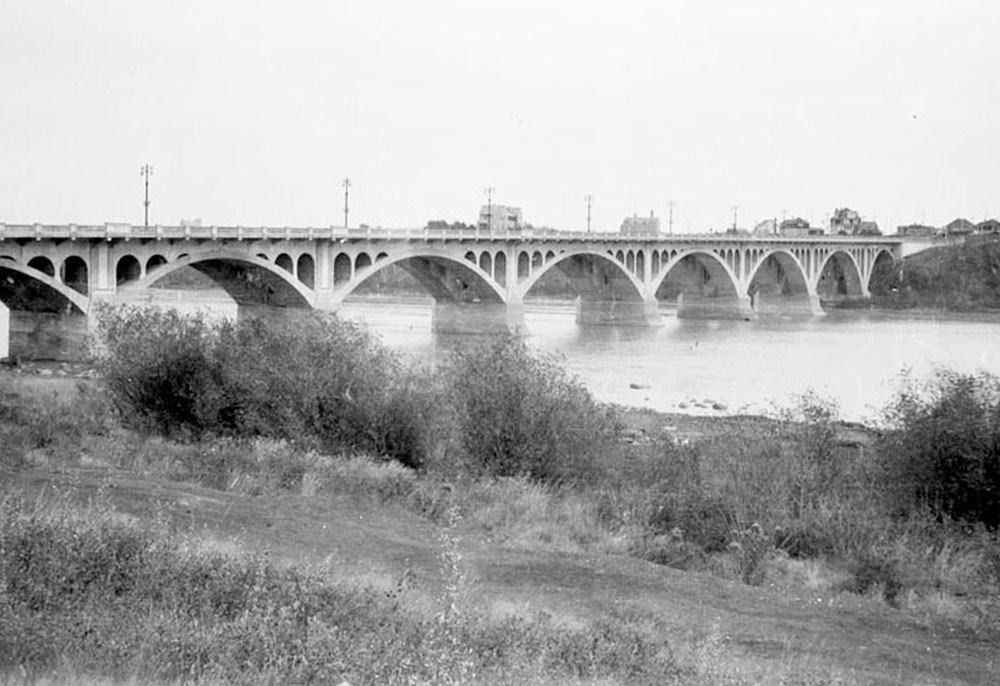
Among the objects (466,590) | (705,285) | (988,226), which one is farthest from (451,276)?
(988,226)

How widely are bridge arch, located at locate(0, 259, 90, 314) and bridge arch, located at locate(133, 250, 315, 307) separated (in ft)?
22.2

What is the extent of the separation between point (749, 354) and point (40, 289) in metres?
36.4

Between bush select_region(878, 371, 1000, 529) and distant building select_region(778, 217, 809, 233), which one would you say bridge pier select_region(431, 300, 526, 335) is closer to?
bush select_region(878, 371, 1000, 529)

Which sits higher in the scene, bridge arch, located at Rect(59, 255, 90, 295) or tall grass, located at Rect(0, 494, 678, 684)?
bridge arch, located at Rect(59, 255, 90, 295)

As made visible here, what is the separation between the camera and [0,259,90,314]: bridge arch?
43.7 m

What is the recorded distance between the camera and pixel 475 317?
69.4m

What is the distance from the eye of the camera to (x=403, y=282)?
359ft

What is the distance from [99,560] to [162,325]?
1439cm

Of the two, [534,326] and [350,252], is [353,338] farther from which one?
[534,326]

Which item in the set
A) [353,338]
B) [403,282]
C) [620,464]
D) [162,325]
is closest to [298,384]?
[353,338]

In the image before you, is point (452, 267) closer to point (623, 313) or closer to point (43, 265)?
point (623, 313)

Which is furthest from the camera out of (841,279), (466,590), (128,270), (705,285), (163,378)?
(841,279)

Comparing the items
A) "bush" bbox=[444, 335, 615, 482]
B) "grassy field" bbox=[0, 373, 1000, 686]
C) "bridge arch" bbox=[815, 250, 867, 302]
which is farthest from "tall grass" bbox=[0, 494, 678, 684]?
"bridge arch" bbox=[815, 250, 867, 302]

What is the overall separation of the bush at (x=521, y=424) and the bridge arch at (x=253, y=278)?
34941 mm
